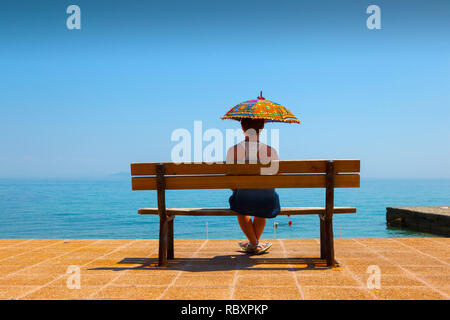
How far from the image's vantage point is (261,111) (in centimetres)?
480

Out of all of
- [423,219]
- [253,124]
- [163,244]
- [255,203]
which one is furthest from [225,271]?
[423,219]

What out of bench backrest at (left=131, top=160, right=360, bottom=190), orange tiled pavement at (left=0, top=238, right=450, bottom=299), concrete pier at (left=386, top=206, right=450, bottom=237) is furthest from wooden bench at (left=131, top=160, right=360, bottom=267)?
concrete pier at (left=386, top=206, right=450, bottom=237)

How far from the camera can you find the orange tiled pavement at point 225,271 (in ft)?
11.2

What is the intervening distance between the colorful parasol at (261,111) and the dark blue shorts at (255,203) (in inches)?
34.9

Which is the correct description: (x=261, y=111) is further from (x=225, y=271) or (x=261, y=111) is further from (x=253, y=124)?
(x=225, y=271)

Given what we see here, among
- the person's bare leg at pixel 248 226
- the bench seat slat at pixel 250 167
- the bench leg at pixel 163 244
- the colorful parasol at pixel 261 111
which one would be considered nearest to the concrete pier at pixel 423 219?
the person's bare leg at pixel 248 226

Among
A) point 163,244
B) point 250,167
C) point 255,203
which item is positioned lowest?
point 163,244

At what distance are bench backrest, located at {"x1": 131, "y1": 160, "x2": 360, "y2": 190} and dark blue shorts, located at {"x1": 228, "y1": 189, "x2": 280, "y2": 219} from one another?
1.11 ft

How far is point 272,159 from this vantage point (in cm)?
478

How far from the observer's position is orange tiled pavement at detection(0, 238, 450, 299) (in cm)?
342

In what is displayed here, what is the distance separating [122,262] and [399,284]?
3.08 m

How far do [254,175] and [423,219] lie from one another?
799 inches
